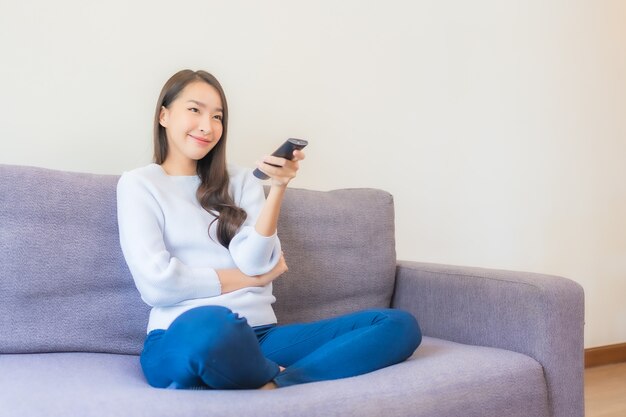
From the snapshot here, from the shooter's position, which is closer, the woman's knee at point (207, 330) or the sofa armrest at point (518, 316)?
the woman's knee at point (207, 330)

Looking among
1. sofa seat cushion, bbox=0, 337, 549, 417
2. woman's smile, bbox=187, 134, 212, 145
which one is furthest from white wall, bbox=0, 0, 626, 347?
sofa seat cushion, bbox=0, 337, 549, 417

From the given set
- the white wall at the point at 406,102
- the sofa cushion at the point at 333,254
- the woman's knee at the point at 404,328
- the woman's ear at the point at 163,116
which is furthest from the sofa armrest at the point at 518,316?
the woman's ear at the point at 163,116

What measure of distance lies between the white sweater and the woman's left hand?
0.15 m

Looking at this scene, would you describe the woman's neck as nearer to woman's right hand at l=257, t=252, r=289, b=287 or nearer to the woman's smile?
the woman's smile

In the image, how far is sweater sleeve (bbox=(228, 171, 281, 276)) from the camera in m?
1.72

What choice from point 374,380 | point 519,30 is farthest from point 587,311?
point 374,380

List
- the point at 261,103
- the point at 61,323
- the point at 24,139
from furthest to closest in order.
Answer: the point at 261,103 → the point at 24,139 → the point at 61,323

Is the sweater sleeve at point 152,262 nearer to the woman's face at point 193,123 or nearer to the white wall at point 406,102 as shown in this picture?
the woman's face at point 193,123

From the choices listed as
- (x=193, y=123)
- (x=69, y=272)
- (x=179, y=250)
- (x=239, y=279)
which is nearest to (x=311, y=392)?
(x=239, y=279)

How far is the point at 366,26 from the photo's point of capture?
268cm

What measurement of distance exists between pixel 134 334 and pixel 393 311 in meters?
0.64

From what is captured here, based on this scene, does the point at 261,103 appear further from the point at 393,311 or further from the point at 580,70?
the point at 580,70

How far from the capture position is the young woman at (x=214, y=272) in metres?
1.36

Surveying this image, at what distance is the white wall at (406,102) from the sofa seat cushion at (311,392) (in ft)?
2.61
